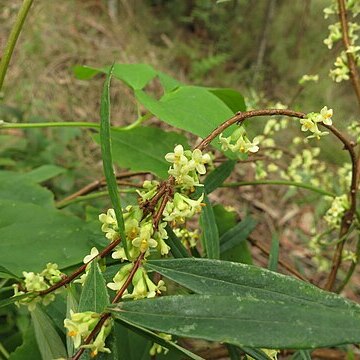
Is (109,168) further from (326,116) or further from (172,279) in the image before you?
(326,116)

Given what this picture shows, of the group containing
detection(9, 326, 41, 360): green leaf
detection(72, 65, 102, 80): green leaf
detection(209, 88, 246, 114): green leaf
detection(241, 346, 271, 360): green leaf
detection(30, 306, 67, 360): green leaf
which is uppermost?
detection(72, 65, 102, 80): green leaf

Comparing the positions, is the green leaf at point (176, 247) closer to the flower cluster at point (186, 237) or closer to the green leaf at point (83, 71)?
the flower cluster at point (186, 237)

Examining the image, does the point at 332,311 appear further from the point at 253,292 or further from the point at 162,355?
the point at 162,355

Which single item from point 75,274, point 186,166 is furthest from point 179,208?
point 75,274

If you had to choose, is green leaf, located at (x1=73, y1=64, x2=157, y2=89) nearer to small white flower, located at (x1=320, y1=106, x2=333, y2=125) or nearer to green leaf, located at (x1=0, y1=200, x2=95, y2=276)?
green leaf, located at (x1=0, y1=200, x2=95, y2=276)

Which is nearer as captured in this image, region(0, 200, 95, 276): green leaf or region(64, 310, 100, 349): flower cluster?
region(64, 310, 100, 349): flower cluster

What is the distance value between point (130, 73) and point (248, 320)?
76cm

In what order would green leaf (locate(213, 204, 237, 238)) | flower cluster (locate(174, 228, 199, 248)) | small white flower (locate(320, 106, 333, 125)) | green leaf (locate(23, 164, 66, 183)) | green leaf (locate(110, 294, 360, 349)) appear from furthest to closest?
green leaf (locate(23, 164, 66, 183)), green leaf (locate(213, 204, 237, 238)), flower cluster (locate(174, 228, 199, 248)), small white flower (locate(320, 106, 333, 125)), green leaf (locate(110, 294, 360, 349))

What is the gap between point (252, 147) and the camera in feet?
2.26

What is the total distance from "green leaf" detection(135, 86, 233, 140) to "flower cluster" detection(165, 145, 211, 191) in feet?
0.75

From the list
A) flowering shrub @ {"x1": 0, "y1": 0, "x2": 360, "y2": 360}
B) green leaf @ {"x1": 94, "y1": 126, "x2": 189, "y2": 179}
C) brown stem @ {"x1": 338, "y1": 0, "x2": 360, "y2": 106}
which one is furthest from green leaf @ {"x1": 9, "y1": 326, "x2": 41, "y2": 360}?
brown stem @ {"x1": 338, "y1": 0, "x2": 360, "y2": 106}

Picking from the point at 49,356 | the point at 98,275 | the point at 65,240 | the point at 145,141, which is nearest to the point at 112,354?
the point at 98,275

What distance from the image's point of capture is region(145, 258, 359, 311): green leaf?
0.52 metres

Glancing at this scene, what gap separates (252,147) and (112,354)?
31 cm
